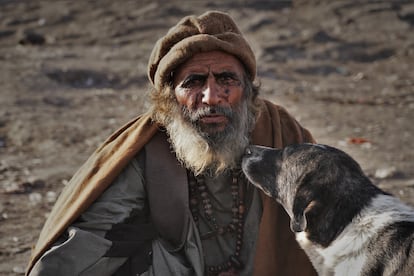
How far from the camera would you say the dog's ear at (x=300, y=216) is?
314 centimetres

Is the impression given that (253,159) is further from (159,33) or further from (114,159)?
(159,33)

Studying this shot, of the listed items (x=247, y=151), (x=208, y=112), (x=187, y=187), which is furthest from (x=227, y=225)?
(x=208, y=112)

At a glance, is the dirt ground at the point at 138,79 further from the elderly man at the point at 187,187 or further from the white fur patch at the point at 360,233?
the white fur patch at the point at 360,233

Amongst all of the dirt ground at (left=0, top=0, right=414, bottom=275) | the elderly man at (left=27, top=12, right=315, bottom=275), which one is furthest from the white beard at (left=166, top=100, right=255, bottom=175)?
the dirt ground at (left=0, top=0, right=414, bottom=275)

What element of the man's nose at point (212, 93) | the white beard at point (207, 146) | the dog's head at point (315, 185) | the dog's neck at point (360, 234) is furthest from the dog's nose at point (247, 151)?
the dog's neck at point (360, 234)

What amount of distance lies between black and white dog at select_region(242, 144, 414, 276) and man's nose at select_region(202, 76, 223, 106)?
0.49 metres

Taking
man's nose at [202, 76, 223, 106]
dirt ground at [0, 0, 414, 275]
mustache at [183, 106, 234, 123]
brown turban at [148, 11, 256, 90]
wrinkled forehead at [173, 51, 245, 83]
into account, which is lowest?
dirt ground at [0, 0, 414, 275]

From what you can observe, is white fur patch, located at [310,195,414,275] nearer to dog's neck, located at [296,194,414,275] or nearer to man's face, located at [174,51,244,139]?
dog's neck, located at [296,194,414,275]

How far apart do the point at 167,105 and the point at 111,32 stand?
12052 mm

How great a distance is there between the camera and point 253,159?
3.67 m

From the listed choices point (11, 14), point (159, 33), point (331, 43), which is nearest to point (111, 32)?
point (159, 33)

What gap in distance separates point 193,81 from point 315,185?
1042mm

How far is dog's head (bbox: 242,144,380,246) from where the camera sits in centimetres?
317

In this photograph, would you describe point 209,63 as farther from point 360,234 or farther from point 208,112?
point 360,234
